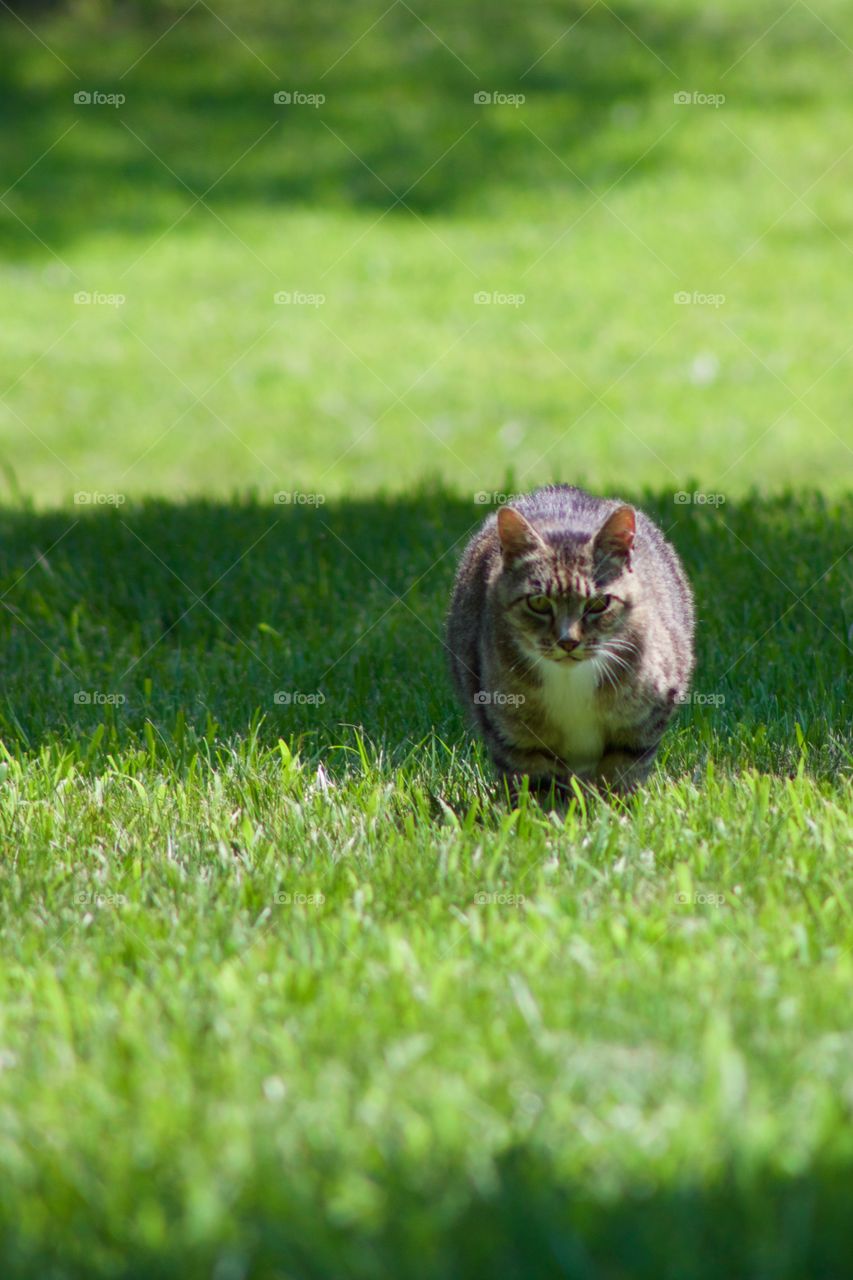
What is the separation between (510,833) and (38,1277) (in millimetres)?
1792

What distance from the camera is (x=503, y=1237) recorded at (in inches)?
84.6

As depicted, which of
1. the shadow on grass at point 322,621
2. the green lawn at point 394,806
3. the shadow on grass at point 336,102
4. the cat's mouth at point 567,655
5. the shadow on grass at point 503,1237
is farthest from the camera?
the shadow on grass at point 336,102

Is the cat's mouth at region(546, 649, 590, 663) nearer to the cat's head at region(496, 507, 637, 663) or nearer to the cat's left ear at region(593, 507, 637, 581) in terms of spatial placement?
the cat's head at region(496, 507, 637, 663)

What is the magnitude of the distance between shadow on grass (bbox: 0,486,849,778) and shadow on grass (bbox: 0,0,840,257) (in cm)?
846

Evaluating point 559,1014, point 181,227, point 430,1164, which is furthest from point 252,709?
point 181,227

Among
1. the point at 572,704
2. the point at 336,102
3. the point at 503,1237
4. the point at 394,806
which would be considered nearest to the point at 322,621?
the point at 394,806

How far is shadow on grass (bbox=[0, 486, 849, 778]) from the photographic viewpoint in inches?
181

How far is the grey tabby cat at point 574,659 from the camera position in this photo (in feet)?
12.9

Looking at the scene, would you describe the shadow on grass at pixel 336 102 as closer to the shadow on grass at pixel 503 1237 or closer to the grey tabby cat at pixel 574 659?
the grey tabby cat at pixel 574 659

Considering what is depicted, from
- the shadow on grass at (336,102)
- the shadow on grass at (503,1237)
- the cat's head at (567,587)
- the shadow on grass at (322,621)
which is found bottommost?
the shadow on grass at (503,1237)

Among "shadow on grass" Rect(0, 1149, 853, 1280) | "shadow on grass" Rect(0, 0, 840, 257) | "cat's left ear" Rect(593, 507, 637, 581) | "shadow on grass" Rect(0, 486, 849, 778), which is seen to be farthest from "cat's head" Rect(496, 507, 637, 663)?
"shadow on grass" Rect(0, 0, 840, 257)

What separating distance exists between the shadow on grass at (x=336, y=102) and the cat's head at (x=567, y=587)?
1085 centimetres

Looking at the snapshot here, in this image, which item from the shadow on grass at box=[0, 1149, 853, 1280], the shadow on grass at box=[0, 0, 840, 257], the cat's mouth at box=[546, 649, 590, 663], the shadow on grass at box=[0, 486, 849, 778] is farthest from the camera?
the shadow on grass at box=[0, 0, 840, 257]

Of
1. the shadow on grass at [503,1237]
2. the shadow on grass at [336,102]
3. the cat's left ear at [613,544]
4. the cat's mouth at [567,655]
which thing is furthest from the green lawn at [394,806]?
the shadow on grass at [336,102]
